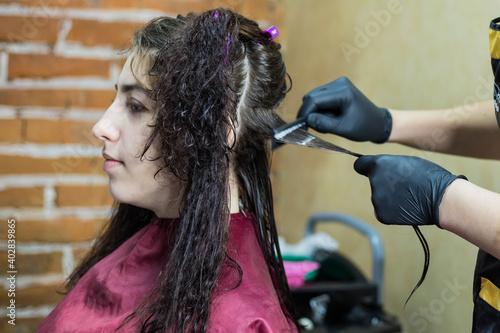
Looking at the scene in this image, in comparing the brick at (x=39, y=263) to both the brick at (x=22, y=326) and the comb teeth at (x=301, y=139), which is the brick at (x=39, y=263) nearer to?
the brick at (x=22, y=326)

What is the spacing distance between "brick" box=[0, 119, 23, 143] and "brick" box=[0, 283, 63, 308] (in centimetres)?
49

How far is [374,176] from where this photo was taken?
81 cm

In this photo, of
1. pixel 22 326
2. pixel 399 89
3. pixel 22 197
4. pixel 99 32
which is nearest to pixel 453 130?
pixel 399 89

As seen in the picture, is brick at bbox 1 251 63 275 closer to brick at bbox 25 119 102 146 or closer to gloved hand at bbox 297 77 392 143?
brick at bbox 25 119 102 146

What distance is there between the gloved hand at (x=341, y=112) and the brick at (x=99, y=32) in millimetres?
839

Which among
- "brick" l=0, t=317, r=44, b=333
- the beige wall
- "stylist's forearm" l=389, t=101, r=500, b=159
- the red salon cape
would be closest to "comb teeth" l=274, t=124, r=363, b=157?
the red salon cape

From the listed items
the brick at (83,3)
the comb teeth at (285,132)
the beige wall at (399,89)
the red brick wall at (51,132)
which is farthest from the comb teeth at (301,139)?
the brick at (83,3)

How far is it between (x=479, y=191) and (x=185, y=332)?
0.50 metres

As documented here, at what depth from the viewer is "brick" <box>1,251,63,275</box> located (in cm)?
163

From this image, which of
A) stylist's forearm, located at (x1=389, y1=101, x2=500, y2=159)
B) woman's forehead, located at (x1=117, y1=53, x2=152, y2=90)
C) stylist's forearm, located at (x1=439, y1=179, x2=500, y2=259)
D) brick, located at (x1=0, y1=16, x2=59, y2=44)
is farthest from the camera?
brick, located at (x1=0, y1=16, x2=59, y2=44)

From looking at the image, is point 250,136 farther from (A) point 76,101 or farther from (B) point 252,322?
(A) point 76,101

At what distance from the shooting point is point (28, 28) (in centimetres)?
159

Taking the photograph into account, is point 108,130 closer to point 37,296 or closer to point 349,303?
point 349,303

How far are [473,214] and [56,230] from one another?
4.53 ft
